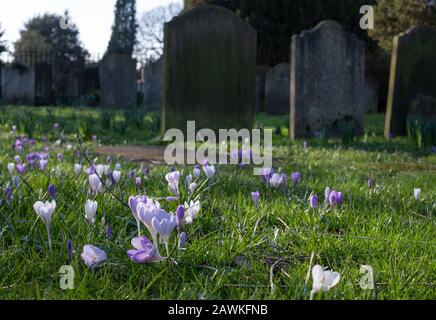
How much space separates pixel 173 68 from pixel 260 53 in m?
17.6

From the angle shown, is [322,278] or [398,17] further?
[398,17]

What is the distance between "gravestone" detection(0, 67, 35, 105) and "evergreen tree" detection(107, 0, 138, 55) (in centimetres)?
1757

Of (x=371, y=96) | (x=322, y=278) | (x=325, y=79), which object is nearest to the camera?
(x=322, y=278)

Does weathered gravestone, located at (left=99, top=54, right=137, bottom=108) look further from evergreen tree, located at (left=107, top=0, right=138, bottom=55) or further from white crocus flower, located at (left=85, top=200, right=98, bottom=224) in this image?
evergreen tree, located at (left=107, top=0, right=138, bottom=55)

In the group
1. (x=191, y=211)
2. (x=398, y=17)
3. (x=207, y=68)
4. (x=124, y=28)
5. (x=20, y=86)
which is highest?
(x=124, y=28)

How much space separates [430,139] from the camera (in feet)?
22.8

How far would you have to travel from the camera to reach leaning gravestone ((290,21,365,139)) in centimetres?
826

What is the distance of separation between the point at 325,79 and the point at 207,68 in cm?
173

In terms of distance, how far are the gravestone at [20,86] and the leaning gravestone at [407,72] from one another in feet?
49.7

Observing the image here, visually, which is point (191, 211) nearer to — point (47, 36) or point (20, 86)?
point (20, 86)

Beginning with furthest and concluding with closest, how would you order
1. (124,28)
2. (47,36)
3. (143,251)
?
(47,36) → (124,28) → (143,251)

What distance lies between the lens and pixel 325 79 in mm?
8391

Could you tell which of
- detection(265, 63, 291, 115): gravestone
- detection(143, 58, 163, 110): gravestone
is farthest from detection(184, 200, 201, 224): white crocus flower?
detection(143, 58, 163, 110): gravestone

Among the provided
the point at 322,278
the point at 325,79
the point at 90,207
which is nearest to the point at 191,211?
the point at 90,207
